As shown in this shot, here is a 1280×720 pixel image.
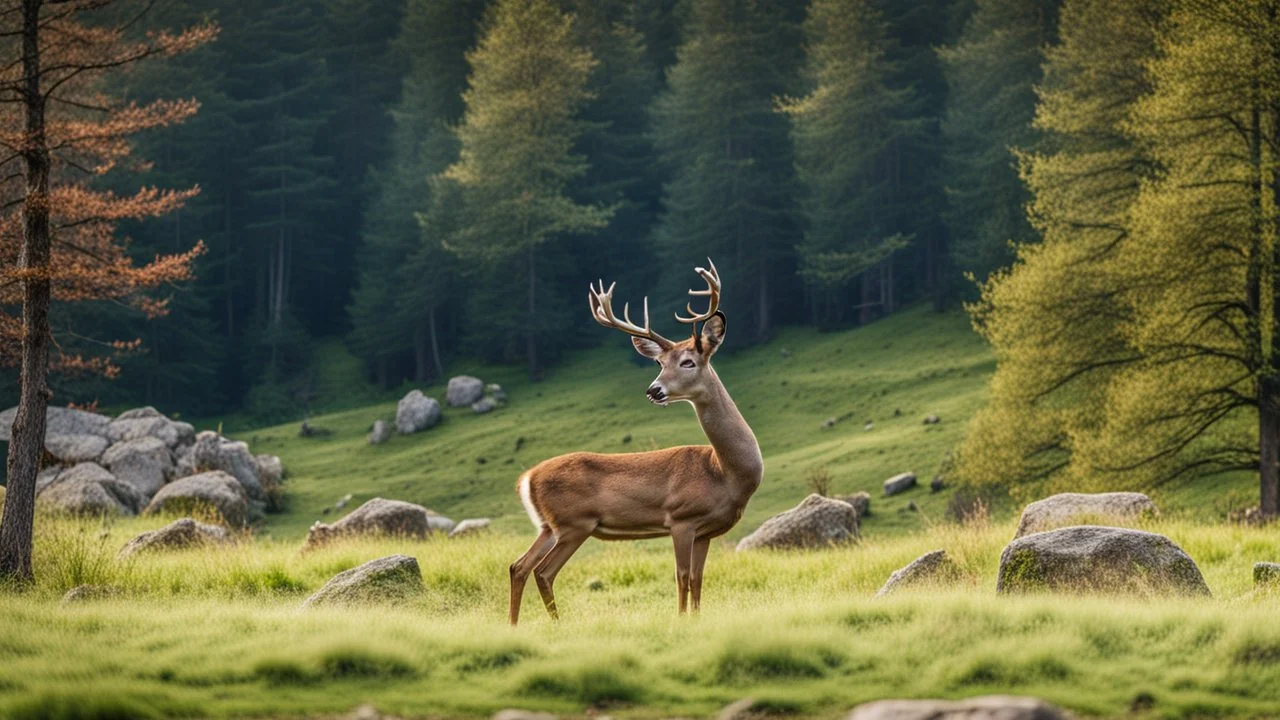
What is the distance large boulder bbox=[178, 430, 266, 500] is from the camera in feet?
114

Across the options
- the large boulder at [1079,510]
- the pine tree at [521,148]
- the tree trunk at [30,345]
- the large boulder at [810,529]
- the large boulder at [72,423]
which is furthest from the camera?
the pine tree at [521,148]

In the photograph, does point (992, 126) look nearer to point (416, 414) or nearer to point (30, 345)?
point (416, 414)

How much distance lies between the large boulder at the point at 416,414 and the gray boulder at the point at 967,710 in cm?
4259

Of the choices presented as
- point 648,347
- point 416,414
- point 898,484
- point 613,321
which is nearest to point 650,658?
point 648,347

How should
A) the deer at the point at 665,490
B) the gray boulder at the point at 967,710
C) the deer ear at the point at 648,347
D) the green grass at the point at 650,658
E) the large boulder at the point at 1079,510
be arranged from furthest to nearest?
the large boulder at the point at 1079,510 < the deer ear at the point at 648,347 < the deer at the point at 665,490 < the green grass at the point at 650,658 < the gray boulder at the point at 967,710

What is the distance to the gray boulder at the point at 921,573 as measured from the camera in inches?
474

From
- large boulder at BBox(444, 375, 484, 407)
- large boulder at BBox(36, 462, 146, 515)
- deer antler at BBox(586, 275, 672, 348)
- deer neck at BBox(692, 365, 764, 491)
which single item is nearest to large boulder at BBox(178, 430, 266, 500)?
large boulder at BBox(36, 462, 146, 515)

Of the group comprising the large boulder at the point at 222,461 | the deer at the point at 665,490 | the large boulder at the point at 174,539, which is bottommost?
the large boulder at the point at 222,461

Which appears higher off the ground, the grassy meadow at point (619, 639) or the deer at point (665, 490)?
the deer at point (665, 490)

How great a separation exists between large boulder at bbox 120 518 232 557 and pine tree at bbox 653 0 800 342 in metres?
38.6

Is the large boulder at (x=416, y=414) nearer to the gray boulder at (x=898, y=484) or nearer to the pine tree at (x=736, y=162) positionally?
the pine tree at (x=736, y=162)

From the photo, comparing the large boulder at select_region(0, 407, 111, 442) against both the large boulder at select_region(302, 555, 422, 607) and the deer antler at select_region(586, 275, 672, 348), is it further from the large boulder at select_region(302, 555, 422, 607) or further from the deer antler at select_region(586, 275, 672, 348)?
the deer antler at select_region(586, 275, 672, 348)

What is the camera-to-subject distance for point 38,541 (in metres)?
15.4

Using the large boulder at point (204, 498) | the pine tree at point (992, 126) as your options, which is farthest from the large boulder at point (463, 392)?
the large boulder at point (204, 498)
